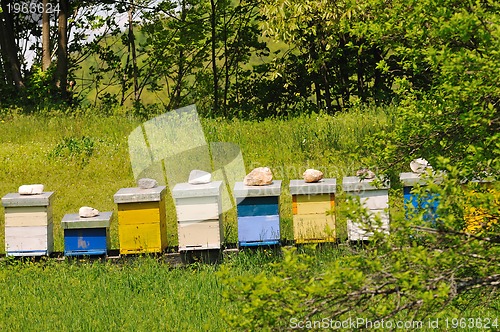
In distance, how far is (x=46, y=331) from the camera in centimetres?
610

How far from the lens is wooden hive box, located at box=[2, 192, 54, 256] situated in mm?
7883

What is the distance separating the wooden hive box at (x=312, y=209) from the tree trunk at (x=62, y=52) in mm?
9989

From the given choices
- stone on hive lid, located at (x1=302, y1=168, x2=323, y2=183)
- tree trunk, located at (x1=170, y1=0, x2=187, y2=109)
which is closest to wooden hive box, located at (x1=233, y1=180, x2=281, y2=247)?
stone on hive lid, located at (x1=302, y1=168, x2=323, y2=183)

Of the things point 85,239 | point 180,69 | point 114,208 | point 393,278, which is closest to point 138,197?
point 85,239

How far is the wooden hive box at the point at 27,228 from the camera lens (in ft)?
25.9

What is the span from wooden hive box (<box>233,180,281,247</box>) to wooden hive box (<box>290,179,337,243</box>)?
19 centimetres

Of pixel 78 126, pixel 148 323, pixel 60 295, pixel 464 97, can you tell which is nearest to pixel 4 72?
pixel 78 126

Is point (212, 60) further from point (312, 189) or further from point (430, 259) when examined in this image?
point (430, 259)

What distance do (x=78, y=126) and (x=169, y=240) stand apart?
4.58 metres

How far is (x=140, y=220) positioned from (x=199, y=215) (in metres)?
0.57

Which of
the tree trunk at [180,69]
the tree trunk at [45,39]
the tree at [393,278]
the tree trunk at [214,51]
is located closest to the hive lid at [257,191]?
the tree at [393,278]

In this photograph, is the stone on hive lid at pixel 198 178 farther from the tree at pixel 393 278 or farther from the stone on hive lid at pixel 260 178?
the tree at pixel 393 278

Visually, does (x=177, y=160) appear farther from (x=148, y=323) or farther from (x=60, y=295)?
(x=148, y=323)

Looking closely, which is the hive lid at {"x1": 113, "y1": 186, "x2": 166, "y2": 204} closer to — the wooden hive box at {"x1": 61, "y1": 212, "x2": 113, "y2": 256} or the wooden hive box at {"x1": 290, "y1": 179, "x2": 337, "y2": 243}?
the wooden hive box at {"x1": 61, "y1": 212, "x2": 113, "y2": 256}
